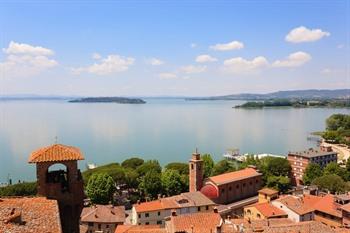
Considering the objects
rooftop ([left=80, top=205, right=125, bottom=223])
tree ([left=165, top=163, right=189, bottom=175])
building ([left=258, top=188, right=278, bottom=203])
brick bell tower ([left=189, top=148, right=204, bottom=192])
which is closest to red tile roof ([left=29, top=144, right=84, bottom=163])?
rooftop ([left=80, top=205, right=125, bottom=223])

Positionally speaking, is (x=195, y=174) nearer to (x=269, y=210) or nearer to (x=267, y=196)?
(x=267, y=196)

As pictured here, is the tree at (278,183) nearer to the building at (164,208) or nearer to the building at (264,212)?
the building at (164,208)

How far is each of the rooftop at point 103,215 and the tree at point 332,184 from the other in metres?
29.0

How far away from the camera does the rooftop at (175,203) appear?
3827 cm

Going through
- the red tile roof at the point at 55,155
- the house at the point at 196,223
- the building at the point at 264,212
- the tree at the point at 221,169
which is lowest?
the tree at the point at 221,169

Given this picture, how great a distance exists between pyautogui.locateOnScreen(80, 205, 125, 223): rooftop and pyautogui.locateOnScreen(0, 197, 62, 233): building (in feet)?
77.1

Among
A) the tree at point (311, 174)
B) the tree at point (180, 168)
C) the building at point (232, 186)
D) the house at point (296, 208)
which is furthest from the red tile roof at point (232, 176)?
the tree at point (180, 168)

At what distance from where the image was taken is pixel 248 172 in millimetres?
50750

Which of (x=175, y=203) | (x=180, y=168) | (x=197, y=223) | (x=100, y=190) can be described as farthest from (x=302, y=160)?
(x=197, y=223)

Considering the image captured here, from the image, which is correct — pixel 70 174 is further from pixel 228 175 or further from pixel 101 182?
pixel 228 175

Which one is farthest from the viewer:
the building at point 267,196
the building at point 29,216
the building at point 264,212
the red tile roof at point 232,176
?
the red tile roof at point 232,176

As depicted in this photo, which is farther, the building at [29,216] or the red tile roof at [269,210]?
the red tile roof at [269,210]

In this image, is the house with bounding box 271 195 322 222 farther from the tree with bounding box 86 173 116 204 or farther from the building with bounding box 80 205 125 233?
the tree with bounding box 86 173 116 204

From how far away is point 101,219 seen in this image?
36.2 meters
